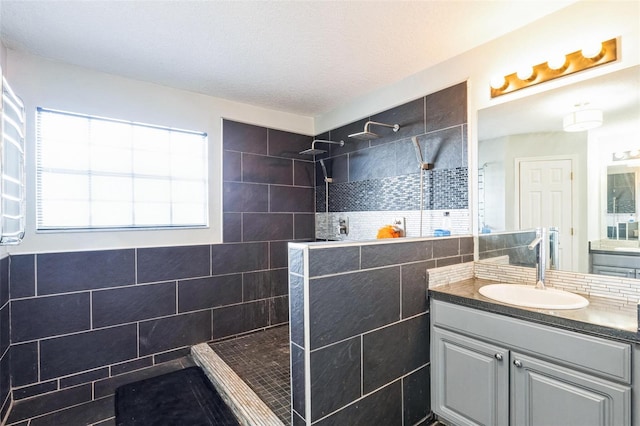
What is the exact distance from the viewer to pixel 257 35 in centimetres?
182

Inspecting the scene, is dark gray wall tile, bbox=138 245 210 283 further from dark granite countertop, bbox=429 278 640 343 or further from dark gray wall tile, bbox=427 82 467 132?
dark gray wall tile, bbox=427 82 467 132

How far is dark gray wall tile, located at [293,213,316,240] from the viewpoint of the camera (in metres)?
3.25

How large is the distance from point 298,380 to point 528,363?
1.05 meters

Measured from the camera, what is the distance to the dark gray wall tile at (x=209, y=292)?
2.52m

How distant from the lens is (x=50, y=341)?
2008 mm

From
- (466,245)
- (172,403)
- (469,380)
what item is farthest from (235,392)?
(466,245)

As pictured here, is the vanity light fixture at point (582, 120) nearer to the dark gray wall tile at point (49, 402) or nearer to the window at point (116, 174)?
the window at point (116, 174)

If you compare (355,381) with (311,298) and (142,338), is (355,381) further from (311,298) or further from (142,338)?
(142,338)

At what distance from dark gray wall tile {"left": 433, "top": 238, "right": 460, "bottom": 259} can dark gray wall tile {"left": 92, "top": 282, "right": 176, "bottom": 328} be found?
2.09 metres

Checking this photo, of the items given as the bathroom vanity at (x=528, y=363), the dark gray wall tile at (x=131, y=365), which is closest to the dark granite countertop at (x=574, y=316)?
the bathroom vanity at (x=528, y=363)

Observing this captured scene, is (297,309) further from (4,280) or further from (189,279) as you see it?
(4,280)

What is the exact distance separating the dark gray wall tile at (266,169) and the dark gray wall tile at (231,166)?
41mm

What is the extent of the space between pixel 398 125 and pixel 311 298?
179cm

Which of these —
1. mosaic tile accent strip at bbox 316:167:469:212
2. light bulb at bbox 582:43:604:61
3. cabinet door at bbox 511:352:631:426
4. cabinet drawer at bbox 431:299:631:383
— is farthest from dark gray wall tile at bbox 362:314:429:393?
light bulb at bbox 582:43:604:61
